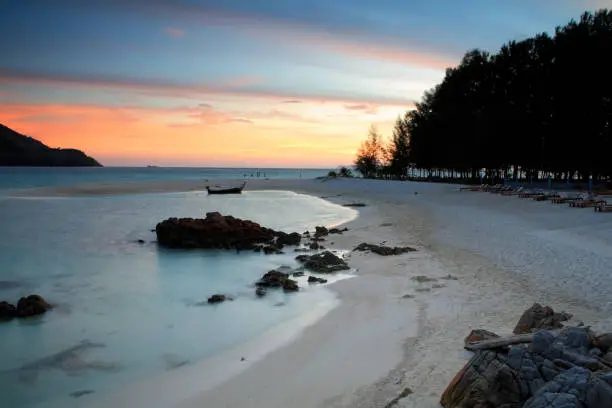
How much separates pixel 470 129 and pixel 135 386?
50.6 metres

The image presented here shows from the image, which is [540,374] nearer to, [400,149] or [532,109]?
[532,109]

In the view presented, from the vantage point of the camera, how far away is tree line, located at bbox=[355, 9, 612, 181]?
40.8m

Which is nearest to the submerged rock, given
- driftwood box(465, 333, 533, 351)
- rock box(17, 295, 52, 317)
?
rock box(17, 295, 52, 317)

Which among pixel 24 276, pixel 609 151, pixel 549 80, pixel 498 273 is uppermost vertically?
pixel 549 80

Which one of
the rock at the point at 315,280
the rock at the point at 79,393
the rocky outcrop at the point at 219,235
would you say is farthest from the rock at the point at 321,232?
the rock at the point at 79,393

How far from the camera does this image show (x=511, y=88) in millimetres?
51875

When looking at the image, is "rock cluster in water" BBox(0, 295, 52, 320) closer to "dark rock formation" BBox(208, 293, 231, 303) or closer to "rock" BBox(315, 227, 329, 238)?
"dark rock formation" BBox(208, 293, 231, 303)

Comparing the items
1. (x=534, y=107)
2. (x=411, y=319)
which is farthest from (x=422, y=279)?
(x=534, y=107)

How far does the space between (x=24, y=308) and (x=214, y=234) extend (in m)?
9.30

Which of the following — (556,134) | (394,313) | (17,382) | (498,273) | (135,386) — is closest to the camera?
(135,386)

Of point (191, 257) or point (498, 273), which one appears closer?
point (498, 273)

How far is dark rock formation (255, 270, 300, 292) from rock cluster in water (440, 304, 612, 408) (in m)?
7.07

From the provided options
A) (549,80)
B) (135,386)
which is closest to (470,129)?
(549,80)

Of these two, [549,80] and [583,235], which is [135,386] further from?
[549,80]
